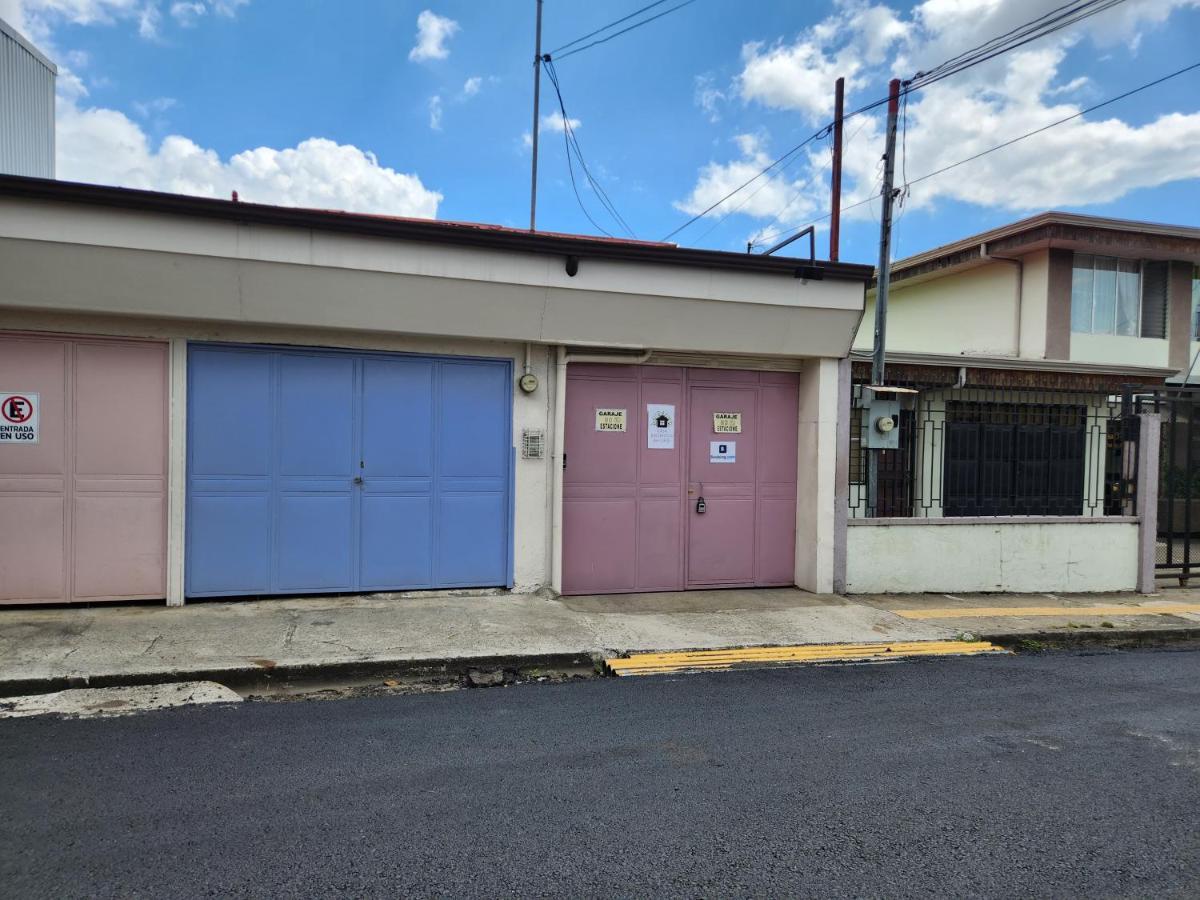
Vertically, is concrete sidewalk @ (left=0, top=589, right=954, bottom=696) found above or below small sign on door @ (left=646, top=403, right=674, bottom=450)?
below

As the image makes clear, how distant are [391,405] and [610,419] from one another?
2271 millimetres

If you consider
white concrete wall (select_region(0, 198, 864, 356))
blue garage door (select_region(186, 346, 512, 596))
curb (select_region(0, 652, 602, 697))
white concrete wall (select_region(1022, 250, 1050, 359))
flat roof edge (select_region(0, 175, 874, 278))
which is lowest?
curb (select_region(0, 652, 602, 697))

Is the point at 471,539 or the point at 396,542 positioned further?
the point at 471,539

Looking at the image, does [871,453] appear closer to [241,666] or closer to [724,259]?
[724,259]

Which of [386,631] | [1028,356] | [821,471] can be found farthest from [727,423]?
[1028,356]

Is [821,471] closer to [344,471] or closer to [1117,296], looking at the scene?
[344,471]

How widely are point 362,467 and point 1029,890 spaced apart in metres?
6.20

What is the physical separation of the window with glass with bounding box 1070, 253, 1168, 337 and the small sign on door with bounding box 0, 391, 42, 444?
16.2m

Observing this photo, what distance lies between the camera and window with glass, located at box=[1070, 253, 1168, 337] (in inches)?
572

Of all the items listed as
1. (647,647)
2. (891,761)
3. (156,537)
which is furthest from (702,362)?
(156,537)

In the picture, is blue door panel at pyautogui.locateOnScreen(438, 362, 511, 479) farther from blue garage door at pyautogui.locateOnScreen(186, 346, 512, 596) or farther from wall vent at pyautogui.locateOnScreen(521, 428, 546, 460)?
wall vent at pyautogui.locateOnScreen(521, 428, 546, 460)

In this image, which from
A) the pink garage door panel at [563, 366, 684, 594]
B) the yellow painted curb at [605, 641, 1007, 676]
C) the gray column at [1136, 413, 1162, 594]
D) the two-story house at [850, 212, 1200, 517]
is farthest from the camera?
the gray column at [1136, 413, 1162, 594]

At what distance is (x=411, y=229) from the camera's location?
675 cm

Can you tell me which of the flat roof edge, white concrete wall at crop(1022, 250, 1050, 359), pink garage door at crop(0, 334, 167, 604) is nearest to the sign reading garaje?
the flat roof edge
